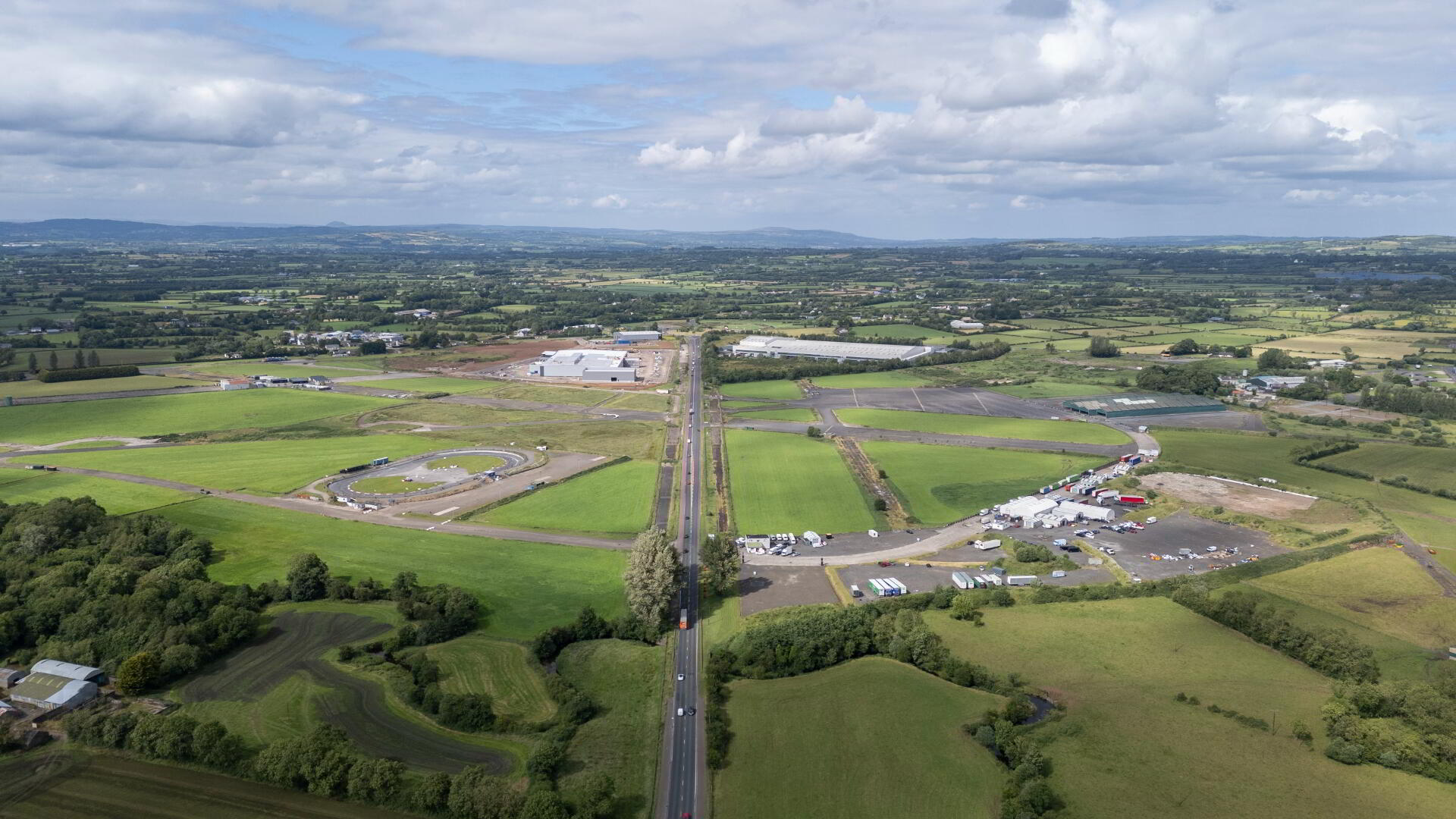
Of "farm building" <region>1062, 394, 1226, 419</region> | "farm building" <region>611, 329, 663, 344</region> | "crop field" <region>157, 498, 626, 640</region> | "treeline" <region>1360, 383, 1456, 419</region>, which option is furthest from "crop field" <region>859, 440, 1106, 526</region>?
"farm building" <region>611, 329, 663, 344</region>

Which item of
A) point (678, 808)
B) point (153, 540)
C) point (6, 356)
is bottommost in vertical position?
point (678, 808)

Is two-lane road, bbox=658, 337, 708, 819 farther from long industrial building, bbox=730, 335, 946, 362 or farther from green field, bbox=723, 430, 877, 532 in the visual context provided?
long industrial building, bbox=730, 335, 946, 362

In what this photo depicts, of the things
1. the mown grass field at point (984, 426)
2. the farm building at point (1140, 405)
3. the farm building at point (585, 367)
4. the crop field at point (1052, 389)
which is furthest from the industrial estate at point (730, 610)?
the farm building at point (585, 367)

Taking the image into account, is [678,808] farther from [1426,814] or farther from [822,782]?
[1426,814]

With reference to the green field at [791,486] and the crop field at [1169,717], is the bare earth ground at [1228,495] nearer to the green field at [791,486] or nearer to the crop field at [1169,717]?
the crop field at [1169,717]

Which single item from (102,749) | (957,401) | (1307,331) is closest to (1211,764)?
(102,749)
